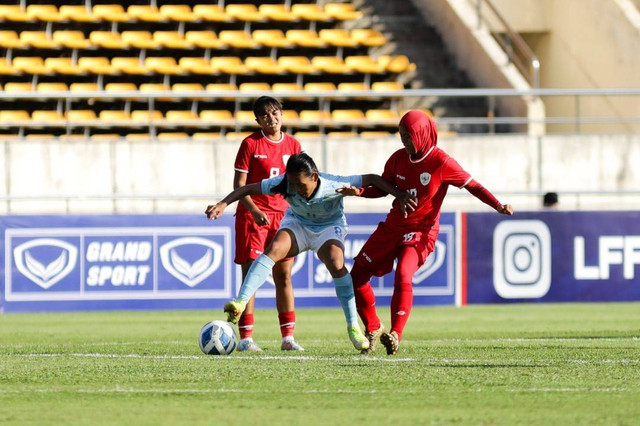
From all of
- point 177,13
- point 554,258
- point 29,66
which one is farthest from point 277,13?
point 554,258

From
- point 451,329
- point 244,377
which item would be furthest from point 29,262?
point 244,377

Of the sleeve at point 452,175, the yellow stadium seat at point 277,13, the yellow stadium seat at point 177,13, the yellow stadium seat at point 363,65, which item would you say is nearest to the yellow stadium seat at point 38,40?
the yellow stadium seat at point 177,13

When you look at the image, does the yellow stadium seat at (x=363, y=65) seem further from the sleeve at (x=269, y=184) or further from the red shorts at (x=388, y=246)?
the sleeve at (x=269, y=184)

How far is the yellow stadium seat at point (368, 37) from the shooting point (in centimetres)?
2419

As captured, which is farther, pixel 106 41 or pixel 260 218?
pixel 106 41

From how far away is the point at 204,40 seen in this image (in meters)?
23.6

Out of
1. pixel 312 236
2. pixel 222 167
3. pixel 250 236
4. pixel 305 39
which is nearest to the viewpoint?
pixel 312 236

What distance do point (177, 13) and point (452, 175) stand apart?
50.5 ft

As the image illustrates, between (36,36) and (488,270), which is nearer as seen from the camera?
(488,270)

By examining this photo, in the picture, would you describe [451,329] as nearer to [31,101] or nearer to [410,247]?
[410,247]

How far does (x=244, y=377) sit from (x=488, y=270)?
927cm

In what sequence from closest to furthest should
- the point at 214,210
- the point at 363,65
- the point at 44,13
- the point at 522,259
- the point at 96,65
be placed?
the point at 214,210, the point at 522,259, the point at 96,65, the point at 44,13, the point at 363,65

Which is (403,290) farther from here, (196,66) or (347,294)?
(196,66)

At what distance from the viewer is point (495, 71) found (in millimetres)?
23625
